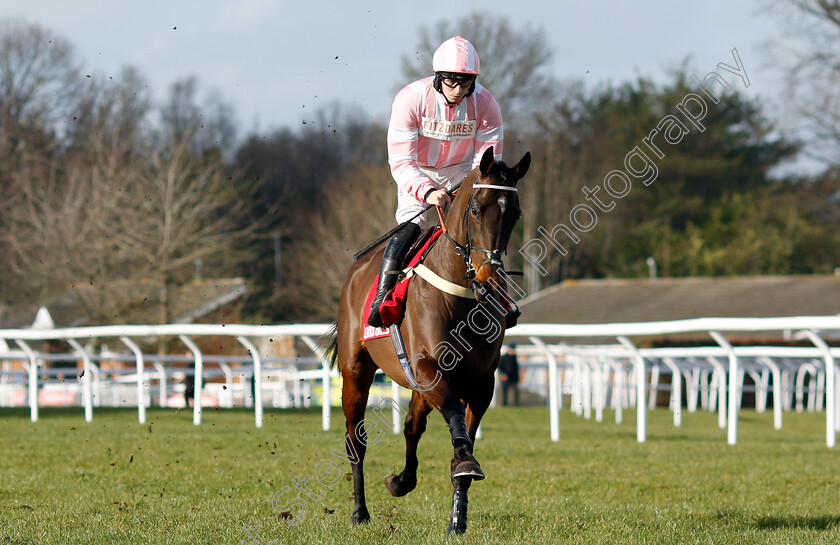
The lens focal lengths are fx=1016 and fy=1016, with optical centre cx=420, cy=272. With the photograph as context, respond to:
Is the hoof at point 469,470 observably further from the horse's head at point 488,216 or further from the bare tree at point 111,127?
the bare tree at point 111,127

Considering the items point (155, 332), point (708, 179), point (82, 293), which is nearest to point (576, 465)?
point (155, 332)

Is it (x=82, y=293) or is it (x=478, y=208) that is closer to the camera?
(x=478, y=208)

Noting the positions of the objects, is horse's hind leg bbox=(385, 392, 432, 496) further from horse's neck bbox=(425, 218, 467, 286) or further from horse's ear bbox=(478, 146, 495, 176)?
horse's ear bbox=(478, 146, 495, 176)

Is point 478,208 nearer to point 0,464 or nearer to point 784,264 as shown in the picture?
point 0,464

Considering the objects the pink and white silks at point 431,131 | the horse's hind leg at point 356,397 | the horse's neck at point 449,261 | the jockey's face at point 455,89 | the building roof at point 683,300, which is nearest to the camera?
the horse's neck at point 449,261

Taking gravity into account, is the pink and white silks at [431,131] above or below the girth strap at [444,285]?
above

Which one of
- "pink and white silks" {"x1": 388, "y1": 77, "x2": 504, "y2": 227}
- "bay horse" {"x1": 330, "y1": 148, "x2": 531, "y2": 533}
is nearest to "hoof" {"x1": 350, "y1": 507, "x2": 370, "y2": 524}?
"bay horse" {"x1": 330, "y1": 148, "x2": 531, "y2": 533}

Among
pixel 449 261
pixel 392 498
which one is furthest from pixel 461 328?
pixel 392 498

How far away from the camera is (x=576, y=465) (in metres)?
8.49

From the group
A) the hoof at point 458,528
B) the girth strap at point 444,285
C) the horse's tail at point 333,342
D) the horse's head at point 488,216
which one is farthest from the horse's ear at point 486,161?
the horse's tail at point 333,342

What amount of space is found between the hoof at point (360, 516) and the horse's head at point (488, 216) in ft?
5.10

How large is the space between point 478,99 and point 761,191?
42.2m

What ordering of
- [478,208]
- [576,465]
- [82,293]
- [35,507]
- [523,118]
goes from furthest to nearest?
[523,118] → [82,293] → [576,465] → [35,507] → [478,208]

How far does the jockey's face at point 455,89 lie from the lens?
19.0 feet
